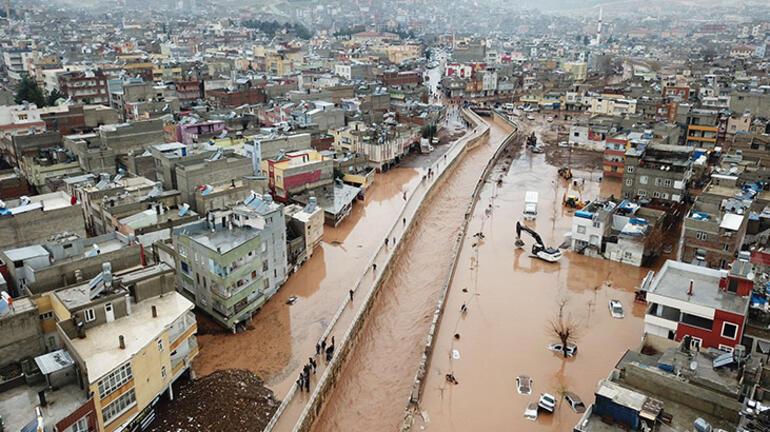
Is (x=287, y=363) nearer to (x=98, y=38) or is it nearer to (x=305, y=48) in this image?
(x=305, y=48)

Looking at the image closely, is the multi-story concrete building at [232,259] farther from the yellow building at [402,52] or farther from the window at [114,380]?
the yellow building at [402,52]

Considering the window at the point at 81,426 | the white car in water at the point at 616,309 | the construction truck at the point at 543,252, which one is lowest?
the white car in water at the point at 616,309

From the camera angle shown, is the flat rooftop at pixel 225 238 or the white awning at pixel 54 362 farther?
the flat rooftop at pixel 225 238

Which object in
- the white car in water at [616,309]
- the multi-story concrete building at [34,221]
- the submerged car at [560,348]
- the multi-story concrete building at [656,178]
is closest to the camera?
the submerged car at [560,348]

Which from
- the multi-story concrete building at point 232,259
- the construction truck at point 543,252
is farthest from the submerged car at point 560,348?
the multi-story concrete building at point 232,259

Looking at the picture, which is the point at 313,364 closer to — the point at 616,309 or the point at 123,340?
the point at 123,340

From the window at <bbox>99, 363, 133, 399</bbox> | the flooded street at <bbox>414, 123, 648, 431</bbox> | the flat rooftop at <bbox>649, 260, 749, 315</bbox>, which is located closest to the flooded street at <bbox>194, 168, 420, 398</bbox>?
the window at <bbox>99, 363, 133, 399</bbox>

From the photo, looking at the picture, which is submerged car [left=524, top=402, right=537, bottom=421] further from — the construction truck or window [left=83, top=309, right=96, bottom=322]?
window [left=83, top=309, right=96, bottom=322]

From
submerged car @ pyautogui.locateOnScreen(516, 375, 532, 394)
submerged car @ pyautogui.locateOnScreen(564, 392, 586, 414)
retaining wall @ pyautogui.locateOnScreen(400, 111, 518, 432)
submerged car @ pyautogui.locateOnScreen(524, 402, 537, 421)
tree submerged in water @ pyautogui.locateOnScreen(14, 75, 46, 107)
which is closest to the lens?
submerged car @ pyautogui.locateOnScreen(524, 402, 537, 421)
